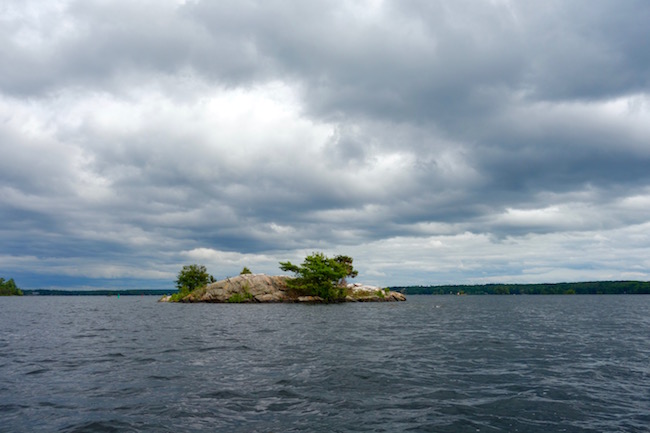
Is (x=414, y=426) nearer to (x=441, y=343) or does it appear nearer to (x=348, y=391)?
(x=348, y=391)

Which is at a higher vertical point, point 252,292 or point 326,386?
point 252,292

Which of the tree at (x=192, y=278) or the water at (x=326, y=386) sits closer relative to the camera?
the water at (x=326, y=386)

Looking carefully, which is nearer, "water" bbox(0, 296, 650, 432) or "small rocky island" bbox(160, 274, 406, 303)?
"water" bbox(0, 296, 650, 432)

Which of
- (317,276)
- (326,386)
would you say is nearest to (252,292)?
(317,276)

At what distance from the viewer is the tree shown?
150 metres

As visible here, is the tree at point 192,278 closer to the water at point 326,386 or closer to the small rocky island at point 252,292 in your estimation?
the small rocky island at point 252,292

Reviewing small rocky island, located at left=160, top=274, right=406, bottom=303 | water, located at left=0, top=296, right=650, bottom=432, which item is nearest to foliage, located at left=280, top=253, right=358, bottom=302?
small rocky island, located at left=160, top=274, right=406, bottom=303

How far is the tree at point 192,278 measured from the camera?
5906 inches

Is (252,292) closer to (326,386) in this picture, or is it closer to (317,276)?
(317,276)

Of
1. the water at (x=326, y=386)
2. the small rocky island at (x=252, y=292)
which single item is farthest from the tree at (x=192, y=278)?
the water at (x=326, y=386)

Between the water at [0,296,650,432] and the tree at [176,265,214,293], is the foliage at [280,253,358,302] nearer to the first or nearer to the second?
the tree at [176,265,214,293]

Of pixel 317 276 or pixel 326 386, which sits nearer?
pixel 326 386

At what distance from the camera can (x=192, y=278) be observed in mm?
151125

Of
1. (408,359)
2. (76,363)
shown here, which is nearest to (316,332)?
(408,359)
